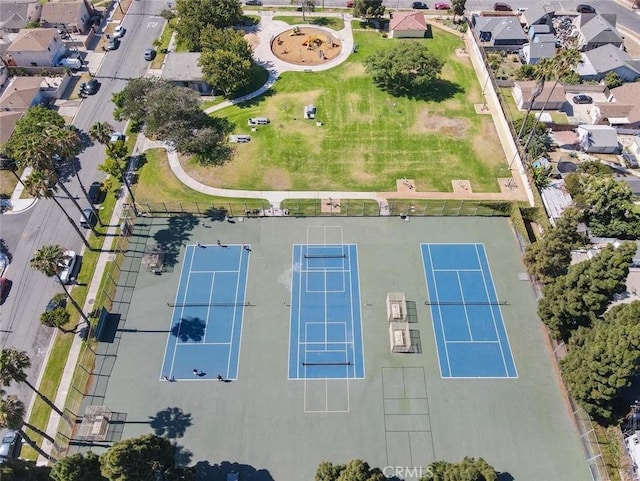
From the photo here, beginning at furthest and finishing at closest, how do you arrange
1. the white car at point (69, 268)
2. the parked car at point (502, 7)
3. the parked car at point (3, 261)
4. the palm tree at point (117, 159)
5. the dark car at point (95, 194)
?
the parked car at point (502, 7) < the dark car at point (95, 194) < the palm tree at point (117, 159) < the parked car at point (3, 261) < the white car at point (69, 268)

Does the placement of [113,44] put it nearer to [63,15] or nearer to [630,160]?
[63,15]

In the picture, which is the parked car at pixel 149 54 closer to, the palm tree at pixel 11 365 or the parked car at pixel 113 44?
the parked car at pixel 113 44

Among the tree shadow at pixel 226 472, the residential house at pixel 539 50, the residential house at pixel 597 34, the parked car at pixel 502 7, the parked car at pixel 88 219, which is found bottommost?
the tree shadow at pixel 226 472

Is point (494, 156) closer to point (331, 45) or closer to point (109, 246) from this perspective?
point (331, 45)

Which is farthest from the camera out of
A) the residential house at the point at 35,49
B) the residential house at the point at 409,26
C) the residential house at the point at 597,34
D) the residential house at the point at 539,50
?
the residential house at the point at 409,26

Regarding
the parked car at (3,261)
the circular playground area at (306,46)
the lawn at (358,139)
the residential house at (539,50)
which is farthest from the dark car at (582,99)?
the parked car at (3,261)

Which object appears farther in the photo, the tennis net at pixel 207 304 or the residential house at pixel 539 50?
the residential house at pixel 539 50

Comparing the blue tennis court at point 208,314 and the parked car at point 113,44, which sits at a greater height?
the parked car at point 113,44
